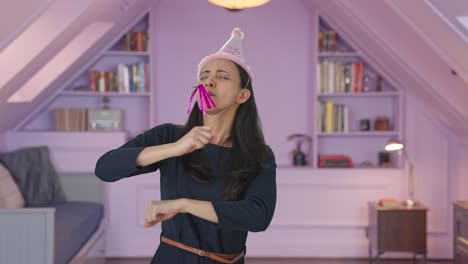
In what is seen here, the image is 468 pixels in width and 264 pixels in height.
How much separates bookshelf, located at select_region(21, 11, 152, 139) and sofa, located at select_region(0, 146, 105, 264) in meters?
0.43

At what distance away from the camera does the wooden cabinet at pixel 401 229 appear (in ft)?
14.0

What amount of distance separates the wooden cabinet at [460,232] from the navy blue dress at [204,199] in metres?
2.70

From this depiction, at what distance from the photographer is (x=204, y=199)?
1306mm

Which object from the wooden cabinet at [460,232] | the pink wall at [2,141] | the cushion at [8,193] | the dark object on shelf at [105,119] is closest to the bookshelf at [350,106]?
the wooden cabinet at [460,232]

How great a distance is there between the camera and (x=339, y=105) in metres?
5.07

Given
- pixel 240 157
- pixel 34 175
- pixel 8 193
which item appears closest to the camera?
pixel 240 157

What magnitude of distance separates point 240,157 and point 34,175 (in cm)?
368

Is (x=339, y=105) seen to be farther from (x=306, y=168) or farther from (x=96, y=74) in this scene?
(x=96, y=74)

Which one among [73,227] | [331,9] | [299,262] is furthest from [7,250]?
[331,9]

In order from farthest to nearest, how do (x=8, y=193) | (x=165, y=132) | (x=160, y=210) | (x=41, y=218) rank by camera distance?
(x=8, y=193) < (x=41, y=218) < (x=165, y=132) < (x=160, y=210)

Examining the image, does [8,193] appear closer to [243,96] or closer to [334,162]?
[334,162]

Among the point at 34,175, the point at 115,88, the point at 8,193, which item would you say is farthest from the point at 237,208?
the point at 115,88

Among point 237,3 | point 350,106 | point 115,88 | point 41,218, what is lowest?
point 41,218

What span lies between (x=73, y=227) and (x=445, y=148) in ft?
10.2
